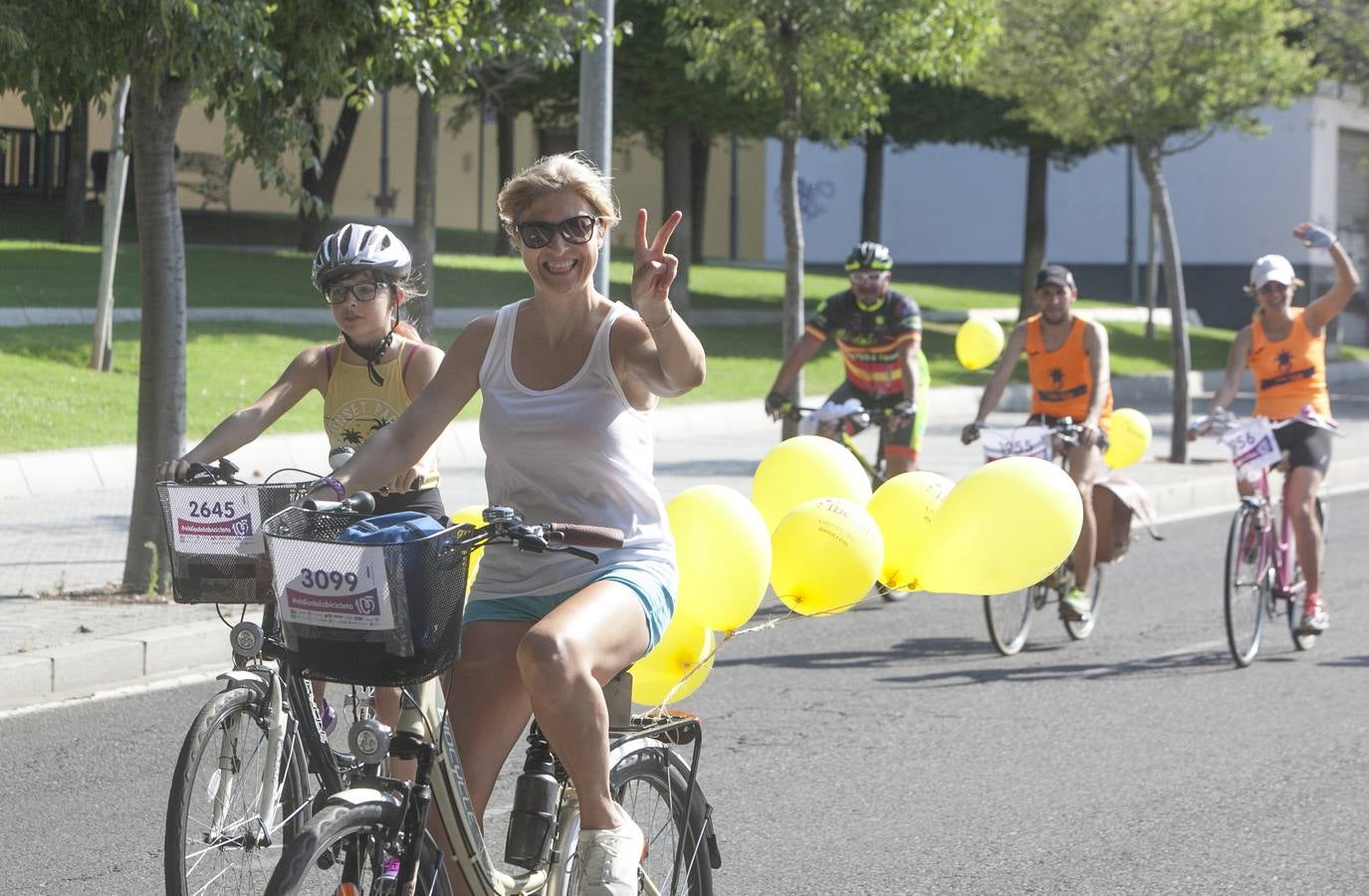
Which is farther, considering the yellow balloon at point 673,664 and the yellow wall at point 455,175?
the yellow wall at point 455,175

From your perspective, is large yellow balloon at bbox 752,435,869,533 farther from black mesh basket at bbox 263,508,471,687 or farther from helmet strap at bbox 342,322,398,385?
black mesh basket at bbox 263,508,471,687

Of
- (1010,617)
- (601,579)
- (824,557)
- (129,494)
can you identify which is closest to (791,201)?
(129,494)

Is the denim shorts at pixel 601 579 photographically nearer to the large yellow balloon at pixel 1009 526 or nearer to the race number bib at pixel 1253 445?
the large yellow balloon at pixel 1009 526

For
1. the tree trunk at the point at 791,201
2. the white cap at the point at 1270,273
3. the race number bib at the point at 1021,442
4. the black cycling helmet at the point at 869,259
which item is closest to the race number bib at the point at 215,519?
the race number bib at the point at 1021,442

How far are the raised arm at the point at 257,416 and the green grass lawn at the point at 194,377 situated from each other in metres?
8.92

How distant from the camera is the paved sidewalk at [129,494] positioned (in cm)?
777

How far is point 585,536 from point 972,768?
136 inches

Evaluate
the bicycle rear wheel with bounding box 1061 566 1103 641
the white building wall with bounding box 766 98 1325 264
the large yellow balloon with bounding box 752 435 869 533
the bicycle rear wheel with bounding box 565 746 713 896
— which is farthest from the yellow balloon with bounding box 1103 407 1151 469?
the white building wall with bounding box 766 98 1325 264

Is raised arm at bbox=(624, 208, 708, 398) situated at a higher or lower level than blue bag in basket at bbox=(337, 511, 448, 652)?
higher

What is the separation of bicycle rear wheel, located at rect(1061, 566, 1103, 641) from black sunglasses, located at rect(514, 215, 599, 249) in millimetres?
5836

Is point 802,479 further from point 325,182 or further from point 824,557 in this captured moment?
point 325,182

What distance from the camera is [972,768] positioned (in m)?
6.59

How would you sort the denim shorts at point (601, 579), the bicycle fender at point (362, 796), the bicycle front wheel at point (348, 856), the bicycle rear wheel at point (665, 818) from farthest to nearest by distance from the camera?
1. the bicycle rear wheel at point (665, 818)
2. the denim shorts at point (601, 579)
3. the bicycle fender at point (362, 796)
4. the bicycle front wheel at point (348, 856)

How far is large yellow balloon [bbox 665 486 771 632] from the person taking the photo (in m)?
4.93
